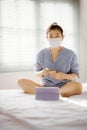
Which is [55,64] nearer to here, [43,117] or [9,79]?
[9,79]

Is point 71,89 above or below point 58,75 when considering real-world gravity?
below

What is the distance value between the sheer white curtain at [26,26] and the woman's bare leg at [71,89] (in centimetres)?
123

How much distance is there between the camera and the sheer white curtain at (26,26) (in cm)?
332

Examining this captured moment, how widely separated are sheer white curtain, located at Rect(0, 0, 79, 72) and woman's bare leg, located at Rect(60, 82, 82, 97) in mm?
1228

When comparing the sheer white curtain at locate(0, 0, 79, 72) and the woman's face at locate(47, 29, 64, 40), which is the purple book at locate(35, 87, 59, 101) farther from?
the sheer white curtain at locate(0, 0, 79, 72)

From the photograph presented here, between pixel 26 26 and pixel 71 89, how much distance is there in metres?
1.45

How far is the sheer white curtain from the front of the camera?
3.32m

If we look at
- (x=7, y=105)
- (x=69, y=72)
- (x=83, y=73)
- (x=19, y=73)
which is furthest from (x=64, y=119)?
(x=83, y=73)

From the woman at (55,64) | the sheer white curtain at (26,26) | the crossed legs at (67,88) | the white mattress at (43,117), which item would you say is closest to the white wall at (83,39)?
the sheer white curtain at (26,26)

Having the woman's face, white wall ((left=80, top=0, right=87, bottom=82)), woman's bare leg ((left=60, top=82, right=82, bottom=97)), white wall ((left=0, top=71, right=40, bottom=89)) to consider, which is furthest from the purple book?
white wall ((left=80, top=0, right=87, bottom=82))

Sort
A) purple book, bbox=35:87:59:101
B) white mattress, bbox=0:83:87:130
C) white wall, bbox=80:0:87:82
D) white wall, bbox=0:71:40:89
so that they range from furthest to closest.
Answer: white wall, bbox=80:0:87:82 → white wall, bbox=0:71:40:89 → purple book, bbox=35:87:59:101 → white mattress, bbox=0:83:87:130

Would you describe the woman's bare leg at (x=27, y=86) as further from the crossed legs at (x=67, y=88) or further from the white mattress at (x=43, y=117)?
the white mattress at (x=43, y=117)

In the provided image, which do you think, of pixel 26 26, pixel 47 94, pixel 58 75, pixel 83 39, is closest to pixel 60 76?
pixel 58 75

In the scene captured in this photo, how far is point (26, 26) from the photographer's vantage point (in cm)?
344
